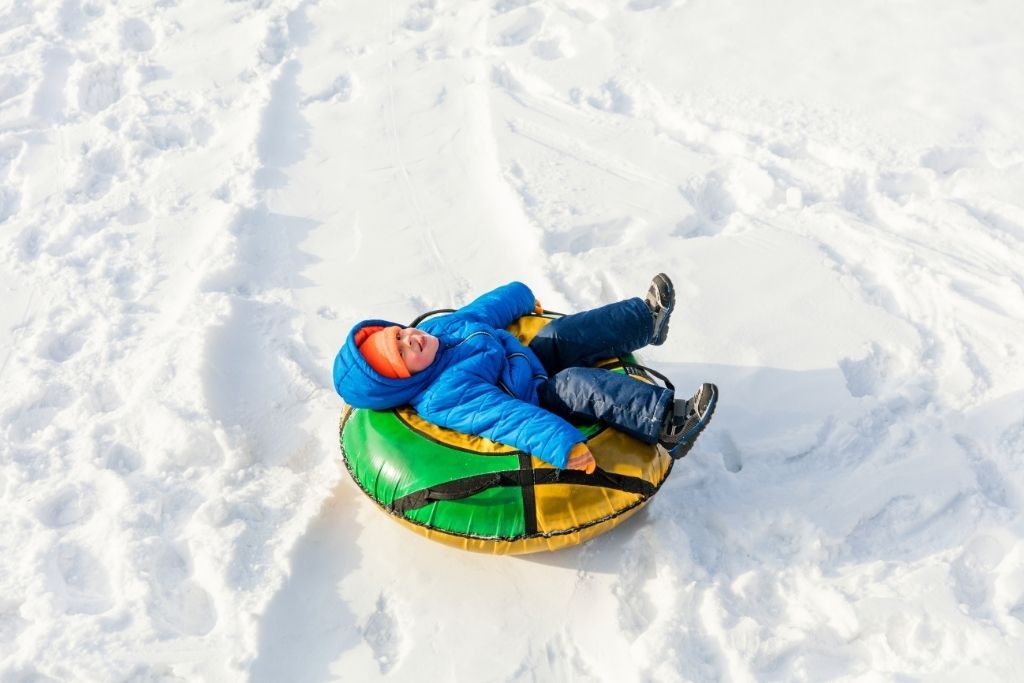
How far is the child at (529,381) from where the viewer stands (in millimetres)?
3480

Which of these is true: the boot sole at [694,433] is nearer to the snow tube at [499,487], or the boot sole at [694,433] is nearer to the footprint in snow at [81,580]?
the snow tube at [499,487]

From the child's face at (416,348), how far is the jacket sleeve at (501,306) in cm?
43

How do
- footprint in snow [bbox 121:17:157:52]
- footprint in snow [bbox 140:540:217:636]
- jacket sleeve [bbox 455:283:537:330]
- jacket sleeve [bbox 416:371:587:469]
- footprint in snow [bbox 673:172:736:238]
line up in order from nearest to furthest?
jacket sleeve [bbox 416:371:587:469] < footprint in snow [bbox 140:540:217:636] < jacket sleeve [bbox 455:283:537:330] < footprint in snow [bbox 673:172:736:238] < footprint in snow [bbox 121:17:157:52]

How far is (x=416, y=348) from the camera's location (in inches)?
143

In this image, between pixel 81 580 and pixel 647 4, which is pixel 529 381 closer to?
pixel 81 580

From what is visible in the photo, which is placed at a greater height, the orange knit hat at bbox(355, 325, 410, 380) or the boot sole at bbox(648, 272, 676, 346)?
A: the orange knit hat at bbox(355, 325, 410, 380)

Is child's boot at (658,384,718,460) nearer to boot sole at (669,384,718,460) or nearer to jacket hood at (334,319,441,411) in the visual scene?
boot sole at (669,384,718,460)

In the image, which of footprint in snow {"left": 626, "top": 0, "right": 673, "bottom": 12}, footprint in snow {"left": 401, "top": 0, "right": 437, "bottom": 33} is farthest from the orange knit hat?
footprint in snow {"left": 626, "top": 0, "right": 673, "bottom": 12}

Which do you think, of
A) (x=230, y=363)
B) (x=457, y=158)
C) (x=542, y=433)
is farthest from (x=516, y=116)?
(x=542, y=433)

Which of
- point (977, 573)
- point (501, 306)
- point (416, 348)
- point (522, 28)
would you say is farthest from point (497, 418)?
point (522, 28)

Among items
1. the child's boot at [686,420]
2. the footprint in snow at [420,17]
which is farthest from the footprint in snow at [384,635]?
the footprint in snow at [420,17]

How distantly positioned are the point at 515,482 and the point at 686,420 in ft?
2.34

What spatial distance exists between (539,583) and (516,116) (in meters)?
3.71

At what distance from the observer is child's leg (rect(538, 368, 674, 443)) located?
354 centimetres
